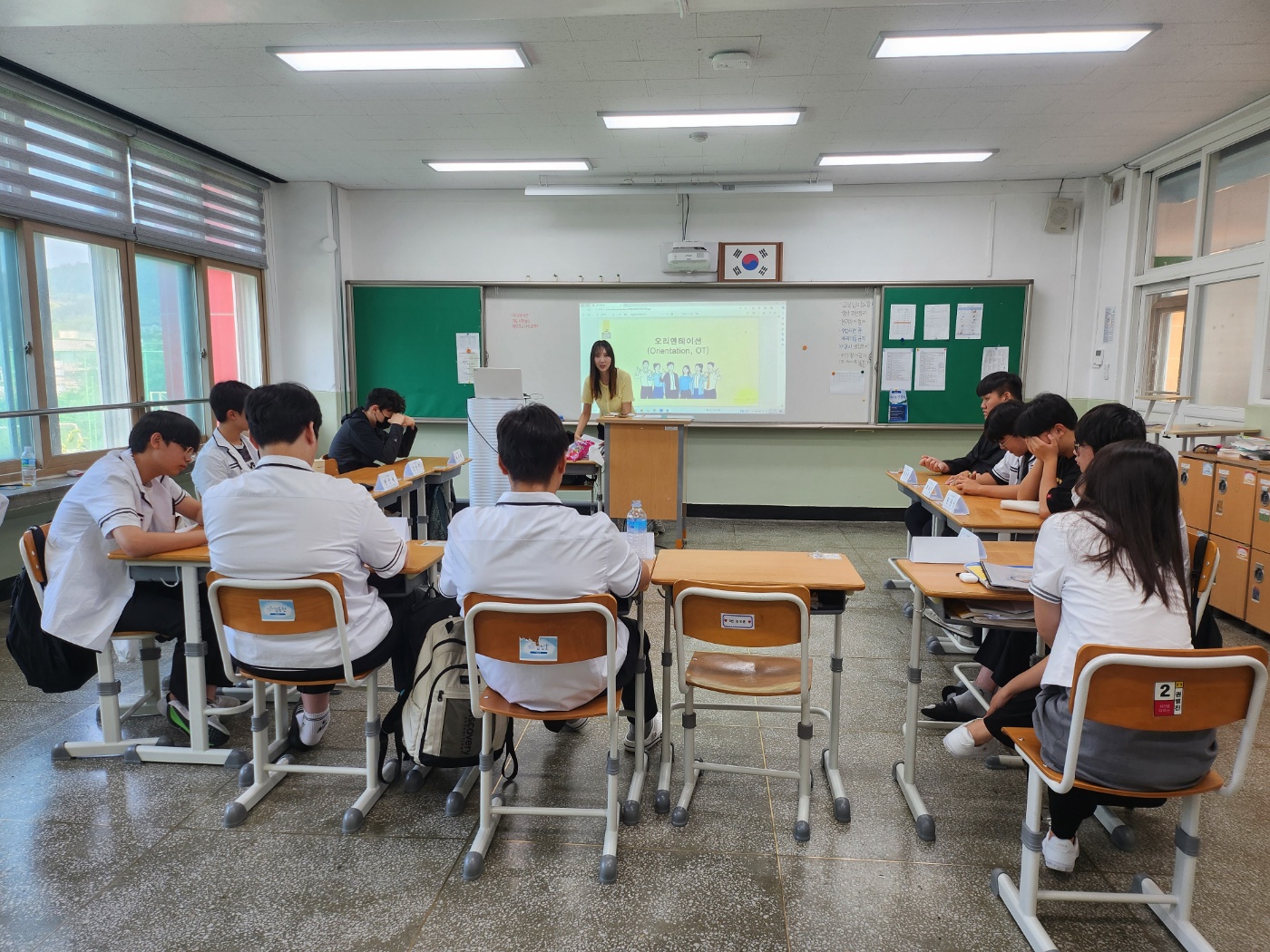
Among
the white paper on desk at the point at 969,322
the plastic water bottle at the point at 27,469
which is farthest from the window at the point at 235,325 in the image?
the white paper on desk at the point at 969,322

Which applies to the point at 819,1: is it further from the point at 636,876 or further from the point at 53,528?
the point at 53,528

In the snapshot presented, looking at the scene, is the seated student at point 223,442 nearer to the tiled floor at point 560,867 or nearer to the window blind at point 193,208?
the tiled floor at point 560,867

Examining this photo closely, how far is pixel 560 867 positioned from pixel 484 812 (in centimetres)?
25

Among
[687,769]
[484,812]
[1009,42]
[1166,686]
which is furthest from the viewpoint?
[1009,42]

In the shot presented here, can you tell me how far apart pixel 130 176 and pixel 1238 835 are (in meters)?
6.44

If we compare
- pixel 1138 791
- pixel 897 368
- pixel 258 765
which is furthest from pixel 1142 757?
pixel 897 368

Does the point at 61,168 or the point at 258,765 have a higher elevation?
the point at 61,168

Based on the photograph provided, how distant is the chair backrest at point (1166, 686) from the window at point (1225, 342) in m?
3.99

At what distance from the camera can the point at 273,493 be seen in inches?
81.3

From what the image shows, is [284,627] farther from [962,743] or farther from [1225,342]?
[1225,342]

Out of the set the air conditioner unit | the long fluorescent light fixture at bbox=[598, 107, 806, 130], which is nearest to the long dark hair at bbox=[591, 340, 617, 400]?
the air conditioner unit

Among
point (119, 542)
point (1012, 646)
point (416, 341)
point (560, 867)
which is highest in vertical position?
point (416, 341)

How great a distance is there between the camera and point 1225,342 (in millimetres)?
4789

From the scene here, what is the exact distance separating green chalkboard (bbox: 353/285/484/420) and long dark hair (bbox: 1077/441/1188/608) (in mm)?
5685
